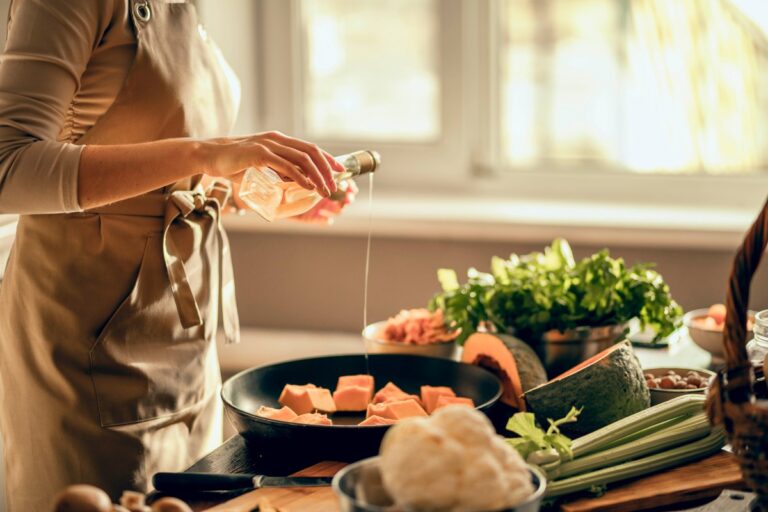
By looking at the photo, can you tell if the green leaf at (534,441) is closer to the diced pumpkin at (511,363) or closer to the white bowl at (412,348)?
the diced pumpkin at (511,363)

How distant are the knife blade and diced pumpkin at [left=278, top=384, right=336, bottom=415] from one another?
0.27m

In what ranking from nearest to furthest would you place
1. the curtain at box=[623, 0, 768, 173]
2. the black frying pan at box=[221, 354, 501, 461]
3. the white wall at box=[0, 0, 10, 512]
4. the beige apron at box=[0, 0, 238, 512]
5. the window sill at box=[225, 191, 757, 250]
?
the black frying pan at box=[221, 354, 501, 461]
the beige apron at box=[0, 0, 238, 512]
the white wall at box=[0, 0, 10, 512]
the window sill at box=[225, 191, 757, 250]
the curtain at box=[623, 0, 768, 173]

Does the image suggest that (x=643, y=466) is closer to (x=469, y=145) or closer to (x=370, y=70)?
(x=469, y=145)

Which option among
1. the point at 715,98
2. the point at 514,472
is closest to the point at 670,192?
the point at 715,98

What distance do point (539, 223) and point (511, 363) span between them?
1193 mm

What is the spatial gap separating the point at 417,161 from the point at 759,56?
101 cm

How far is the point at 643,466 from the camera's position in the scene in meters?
1.16

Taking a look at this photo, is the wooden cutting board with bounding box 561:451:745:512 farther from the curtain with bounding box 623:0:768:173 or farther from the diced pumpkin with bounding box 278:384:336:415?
the curtain with bounding box 623:0:768:173

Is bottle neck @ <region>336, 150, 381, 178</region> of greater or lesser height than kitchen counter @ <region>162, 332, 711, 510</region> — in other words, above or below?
above

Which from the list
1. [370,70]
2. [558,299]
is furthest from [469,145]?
[558,299]

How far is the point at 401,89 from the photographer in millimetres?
3045

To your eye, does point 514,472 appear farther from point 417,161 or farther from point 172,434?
point 417,161

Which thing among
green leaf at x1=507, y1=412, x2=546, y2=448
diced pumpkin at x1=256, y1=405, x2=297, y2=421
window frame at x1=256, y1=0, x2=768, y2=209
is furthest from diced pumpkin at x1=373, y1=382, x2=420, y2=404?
window frame at x1=256, y1=0, x2=768, y2=209

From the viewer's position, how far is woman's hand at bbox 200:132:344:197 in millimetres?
1294
